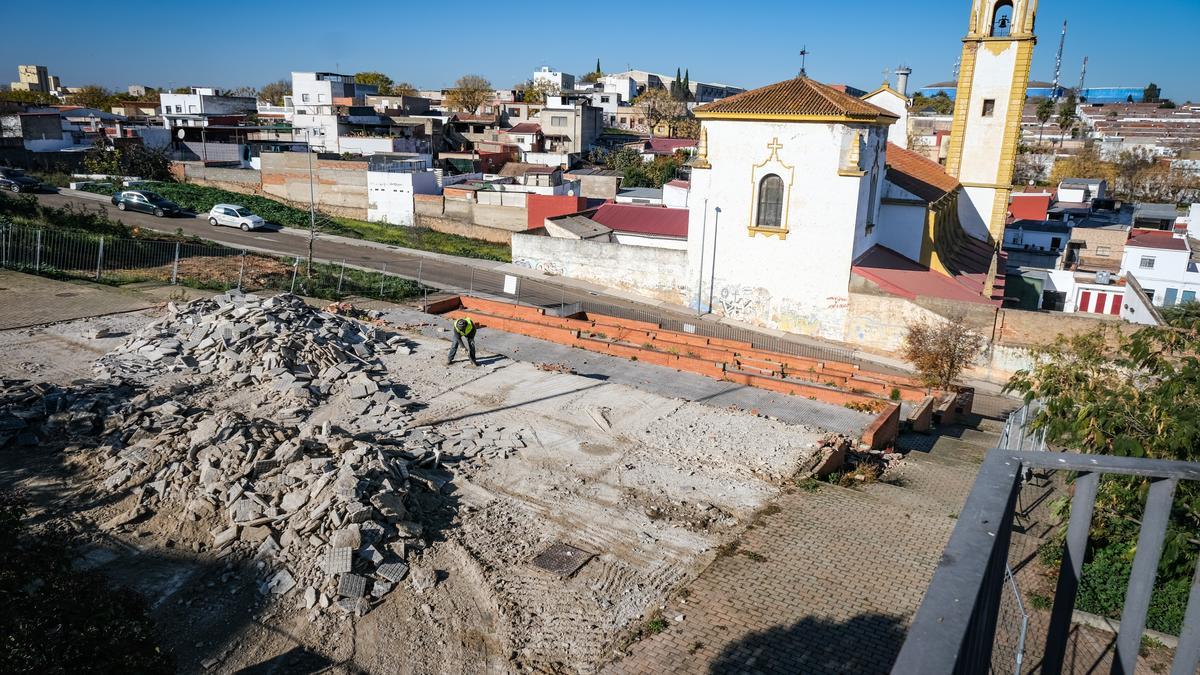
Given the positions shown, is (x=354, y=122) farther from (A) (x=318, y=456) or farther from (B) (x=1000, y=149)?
(A) (x=318, y=456)

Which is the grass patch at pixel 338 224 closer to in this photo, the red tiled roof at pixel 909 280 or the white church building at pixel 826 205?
the white church building at pixel 826 205

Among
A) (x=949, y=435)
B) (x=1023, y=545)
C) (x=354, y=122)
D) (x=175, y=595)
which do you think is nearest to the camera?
(x=175, y=595)

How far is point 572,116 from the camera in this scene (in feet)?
238

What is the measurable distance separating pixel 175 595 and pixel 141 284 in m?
20.6

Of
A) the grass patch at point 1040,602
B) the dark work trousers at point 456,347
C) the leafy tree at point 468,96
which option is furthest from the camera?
the leafy tree at point 468,96

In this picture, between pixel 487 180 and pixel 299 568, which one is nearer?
pixel 299 568

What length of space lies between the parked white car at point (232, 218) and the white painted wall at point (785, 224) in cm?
2484

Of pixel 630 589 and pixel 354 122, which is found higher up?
pixel 354 122

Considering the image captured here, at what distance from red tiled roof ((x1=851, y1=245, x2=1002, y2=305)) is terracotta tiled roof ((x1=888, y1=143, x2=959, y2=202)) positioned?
3.25m

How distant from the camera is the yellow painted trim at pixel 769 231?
29344 mm

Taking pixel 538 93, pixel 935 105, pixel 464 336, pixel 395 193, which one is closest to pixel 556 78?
pixel 538 93

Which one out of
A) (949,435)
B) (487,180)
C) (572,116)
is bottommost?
(949,435)

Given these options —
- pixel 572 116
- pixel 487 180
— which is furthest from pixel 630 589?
pixel 572 116

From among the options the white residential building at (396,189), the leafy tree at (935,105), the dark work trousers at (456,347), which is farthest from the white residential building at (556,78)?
the dark work trousers at (456,347)
